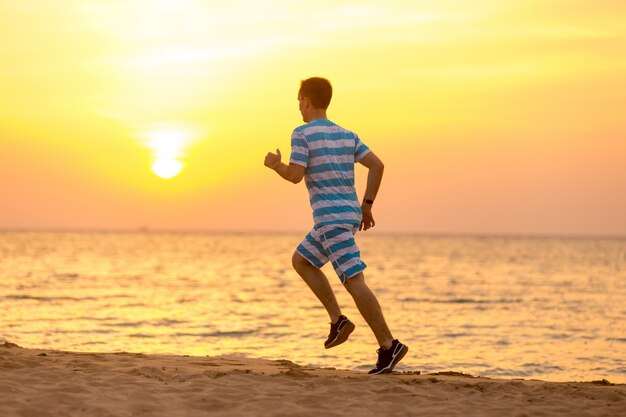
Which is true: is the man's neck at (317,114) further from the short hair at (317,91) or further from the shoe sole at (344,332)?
the shoe sole at (344,332)

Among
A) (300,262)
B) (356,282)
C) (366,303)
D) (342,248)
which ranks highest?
(342,248)

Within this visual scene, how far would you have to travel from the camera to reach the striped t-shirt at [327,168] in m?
6.85

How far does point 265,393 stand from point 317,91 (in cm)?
233

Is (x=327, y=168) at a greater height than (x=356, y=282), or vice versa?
(x=327, y=168)

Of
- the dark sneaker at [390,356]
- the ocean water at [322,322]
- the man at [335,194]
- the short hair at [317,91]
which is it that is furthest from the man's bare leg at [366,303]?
the ocean water at [322,322]

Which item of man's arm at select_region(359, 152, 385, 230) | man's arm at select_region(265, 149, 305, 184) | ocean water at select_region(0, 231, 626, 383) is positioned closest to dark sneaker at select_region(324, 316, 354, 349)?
man's arm at select_region(359, 152, 385, 230)

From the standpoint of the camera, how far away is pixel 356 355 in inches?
449

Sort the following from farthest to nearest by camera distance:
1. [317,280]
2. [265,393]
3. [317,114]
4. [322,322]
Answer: [322,322] < [317,280] < [317,114] < [265,393]

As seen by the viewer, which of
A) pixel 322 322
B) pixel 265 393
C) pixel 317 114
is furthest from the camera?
pixel 322 322

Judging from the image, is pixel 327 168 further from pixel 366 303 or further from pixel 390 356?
pixel 390 356

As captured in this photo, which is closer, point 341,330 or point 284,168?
point 284,168

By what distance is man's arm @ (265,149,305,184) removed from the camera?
6.61 metres

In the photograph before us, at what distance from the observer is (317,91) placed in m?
6.93

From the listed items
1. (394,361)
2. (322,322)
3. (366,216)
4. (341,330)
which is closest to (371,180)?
(366,216)
